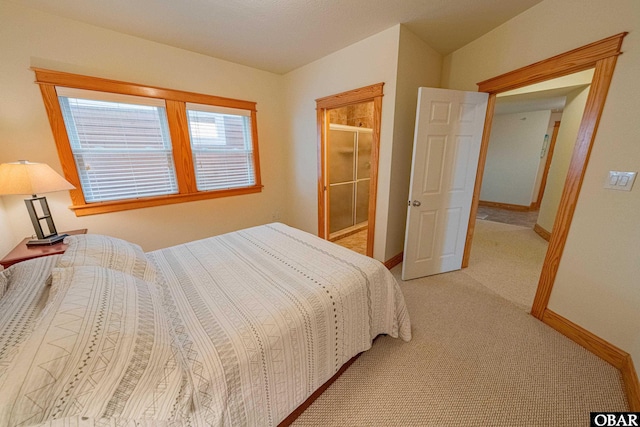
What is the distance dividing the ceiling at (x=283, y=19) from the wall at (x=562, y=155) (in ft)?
7.51

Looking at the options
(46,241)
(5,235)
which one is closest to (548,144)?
(46,241)

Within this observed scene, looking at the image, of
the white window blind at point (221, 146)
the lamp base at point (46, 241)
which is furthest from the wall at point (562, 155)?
the lamp base at point (46, 241)

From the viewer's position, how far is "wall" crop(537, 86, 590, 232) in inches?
125

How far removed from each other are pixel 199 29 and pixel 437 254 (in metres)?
3.31

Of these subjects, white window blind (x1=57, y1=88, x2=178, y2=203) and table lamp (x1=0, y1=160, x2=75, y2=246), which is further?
white window blind (x1=57, y1=88, x2=178, y2=203)

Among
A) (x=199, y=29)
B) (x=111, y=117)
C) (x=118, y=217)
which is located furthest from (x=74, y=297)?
(x=199, y=29)

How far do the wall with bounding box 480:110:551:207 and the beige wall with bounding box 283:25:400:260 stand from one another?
4783mm

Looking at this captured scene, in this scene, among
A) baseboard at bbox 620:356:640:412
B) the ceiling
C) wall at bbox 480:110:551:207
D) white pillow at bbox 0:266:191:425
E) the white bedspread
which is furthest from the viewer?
wall at bbox 480:110:551:207

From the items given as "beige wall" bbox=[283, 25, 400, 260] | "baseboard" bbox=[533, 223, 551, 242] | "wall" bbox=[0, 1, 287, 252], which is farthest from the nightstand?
"baseboard" bbox=[533, 223, 551, 242]

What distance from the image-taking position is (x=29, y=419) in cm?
54

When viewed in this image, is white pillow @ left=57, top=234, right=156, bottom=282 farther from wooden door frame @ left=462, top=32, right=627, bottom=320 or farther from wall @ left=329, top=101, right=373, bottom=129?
wall @ left=329, top=101, right=373, bottom=129

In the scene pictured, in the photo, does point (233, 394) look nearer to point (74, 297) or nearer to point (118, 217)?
point (74, 297)

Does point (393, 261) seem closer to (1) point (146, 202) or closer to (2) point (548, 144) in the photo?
(1) point (146, 202)

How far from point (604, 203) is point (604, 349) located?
0.96m
